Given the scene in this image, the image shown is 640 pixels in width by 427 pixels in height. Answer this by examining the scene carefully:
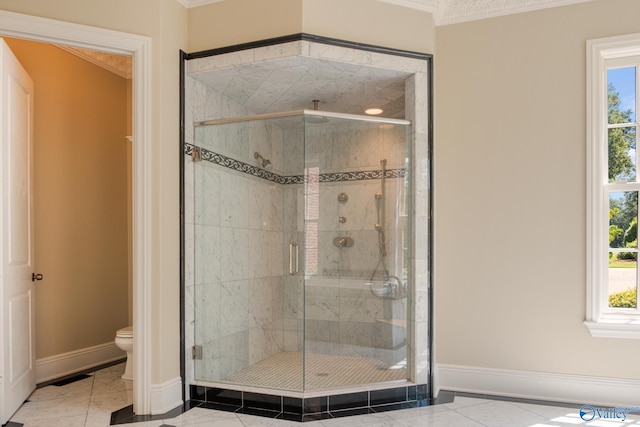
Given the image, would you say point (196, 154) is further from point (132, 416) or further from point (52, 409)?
point (52, 409)

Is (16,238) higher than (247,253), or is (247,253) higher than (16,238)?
(16,238)

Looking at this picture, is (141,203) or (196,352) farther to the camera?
(196,352)

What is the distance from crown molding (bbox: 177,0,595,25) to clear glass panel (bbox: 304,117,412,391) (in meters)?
0.82

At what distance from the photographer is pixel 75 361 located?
387cm

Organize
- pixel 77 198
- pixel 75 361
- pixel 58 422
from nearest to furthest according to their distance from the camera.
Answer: pixel 58 422, pixel 75 361, pixel 77 198

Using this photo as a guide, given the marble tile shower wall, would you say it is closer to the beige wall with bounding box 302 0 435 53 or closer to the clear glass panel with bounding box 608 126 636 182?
the beige wall with bounding box 302 0 435 53

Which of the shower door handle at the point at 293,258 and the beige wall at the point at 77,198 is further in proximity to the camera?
the beige wall at the point at 77,198

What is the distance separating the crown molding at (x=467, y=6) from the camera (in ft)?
10.5

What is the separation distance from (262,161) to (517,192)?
1.75 meters

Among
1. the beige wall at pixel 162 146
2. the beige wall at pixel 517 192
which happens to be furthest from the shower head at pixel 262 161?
the beige wall at pixel 517 192

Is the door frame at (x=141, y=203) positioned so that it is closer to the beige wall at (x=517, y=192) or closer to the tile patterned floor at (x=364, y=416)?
the tile patterned floor at (x=364, y=416)

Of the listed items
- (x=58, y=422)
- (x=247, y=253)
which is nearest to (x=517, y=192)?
(x=247, y=253)

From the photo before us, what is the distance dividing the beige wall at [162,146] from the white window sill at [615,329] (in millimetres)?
2652

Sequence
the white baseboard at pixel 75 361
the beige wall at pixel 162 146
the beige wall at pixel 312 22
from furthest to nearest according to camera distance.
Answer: the white baseboard at pixel 75 361, the beige wall at pixel 312 22, the beige wall at pixel 162 146
